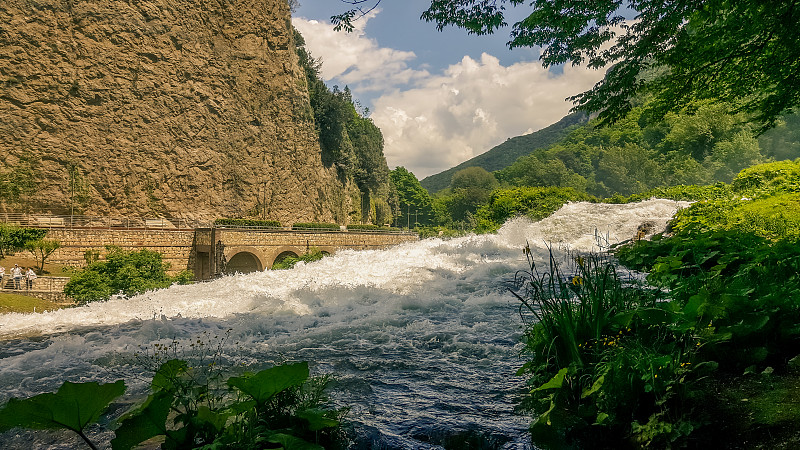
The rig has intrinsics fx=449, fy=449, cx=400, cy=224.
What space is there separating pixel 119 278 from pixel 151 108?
18.4 meters

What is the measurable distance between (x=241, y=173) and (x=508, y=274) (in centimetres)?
3497

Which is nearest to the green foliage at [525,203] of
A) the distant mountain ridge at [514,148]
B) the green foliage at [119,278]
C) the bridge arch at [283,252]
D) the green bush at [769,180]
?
the bridge arch at [283,252]

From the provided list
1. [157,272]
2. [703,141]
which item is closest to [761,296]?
[157,272]

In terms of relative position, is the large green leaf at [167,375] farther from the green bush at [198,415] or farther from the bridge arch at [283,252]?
the bridge arch at [283,252]

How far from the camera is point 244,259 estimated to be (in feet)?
112

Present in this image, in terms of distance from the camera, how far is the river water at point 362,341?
10.2 feet

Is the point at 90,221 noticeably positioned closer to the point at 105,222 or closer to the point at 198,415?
the point at 105,222

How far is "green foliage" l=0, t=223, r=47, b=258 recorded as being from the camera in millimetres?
22297


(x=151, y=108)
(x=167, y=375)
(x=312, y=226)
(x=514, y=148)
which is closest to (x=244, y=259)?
(x=312, y=226)

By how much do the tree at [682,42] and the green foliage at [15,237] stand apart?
2483 centimetres

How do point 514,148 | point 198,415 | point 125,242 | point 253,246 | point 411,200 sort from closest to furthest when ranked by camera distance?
point 198,415, point 125,242, point 253,246, point 411,200, point 514,148

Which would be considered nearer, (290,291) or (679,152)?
(290,291)

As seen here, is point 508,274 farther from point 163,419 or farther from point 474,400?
point 163,419

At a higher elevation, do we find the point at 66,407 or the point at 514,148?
the point at 514,148
